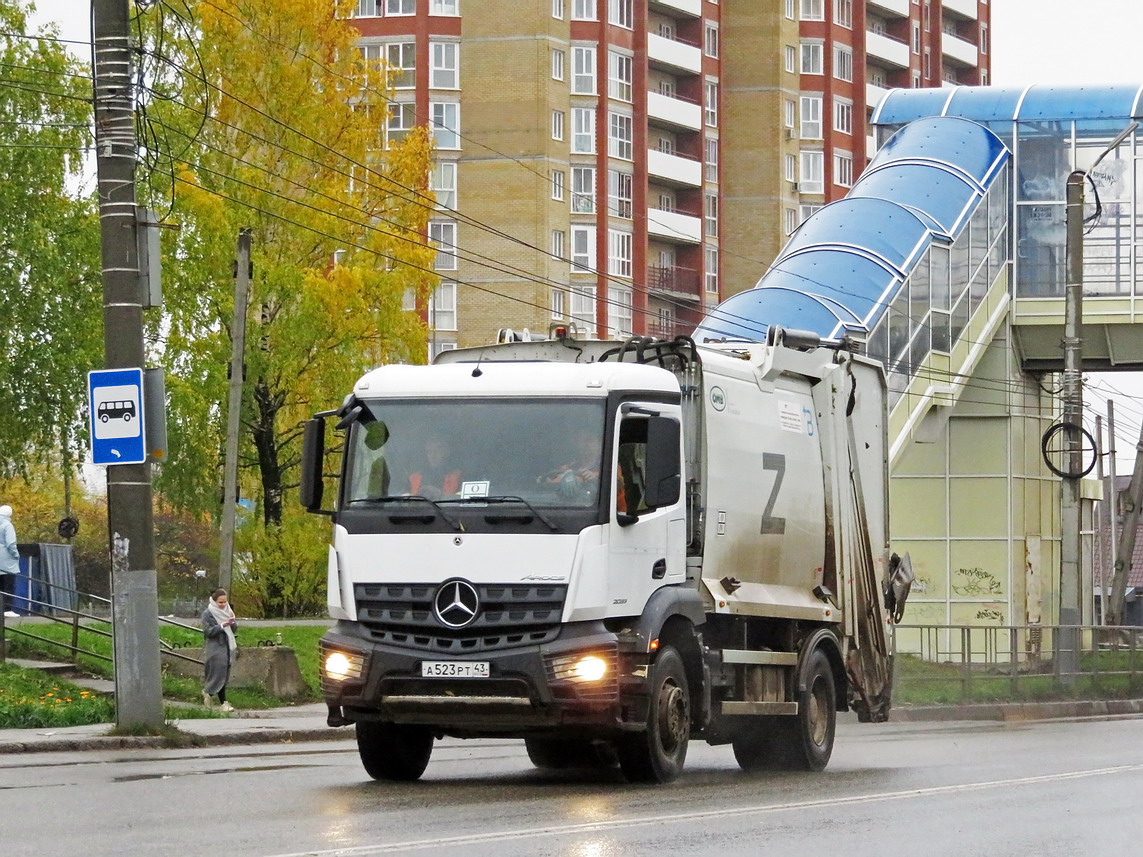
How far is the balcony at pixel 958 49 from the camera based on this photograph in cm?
10688

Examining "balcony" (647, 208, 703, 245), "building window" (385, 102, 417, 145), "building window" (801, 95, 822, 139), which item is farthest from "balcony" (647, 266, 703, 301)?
"building window" (385, 102, 417, 145)

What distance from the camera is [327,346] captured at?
4016 cm

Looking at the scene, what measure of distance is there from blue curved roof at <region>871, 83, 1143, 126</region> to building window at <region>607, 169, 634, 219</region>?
139 feet

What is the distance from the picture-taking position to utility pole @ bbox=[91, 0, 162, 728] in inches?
685

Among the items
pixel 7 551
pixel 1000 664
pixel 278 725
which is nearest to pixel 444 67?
pixel 1000 664

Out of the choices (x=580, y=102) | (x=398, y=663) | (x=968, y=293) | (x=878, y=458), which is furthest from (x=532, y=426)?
(x=580, y=102)

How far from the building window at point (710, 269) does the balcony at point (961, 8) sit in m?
23.1

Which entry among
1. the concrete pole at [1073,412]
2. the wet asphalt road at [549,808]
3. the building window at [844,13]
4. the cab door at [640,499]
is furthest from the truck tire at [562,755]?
the building window at [844,13]

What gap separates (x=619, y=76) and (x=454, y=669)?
7483 centimetres

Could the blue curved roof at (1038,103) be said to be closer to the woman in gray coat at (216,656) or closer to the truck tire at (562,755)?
the woman in gray coat at (216,656)

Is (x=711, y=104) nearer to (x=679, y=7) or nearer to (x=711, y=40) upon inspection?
(x=711, y=40)

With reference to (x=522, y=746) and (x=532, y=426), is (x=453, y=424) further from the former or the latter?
(x=522, y=746)

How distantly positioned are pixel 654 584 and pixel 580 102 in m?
71.4

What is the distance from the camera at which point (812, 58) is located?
98062mm
